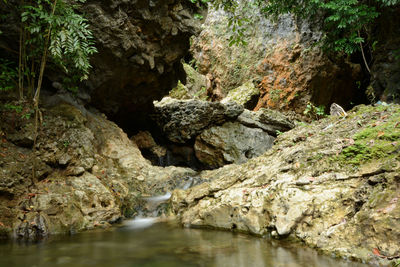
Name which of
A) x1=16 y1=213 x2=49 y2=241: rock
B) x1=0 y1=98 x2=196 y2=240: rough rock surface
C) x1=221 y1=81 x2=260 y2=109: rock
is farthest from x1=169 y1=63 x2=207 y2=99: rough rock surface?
x1=16 y1=213 x2=49 y2=241: rock

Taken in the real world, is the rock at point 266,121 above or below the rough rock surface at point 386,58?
below

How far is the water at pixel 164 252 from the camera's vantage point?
9.82 feet

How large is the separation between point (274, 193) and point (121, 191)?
3.96m

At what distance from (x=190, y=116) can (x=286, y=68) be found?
722 cm

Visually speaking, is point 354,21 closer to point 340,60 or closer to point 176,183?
point 340,60

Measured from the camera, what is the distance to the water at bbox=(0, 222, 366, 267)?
2992 mm

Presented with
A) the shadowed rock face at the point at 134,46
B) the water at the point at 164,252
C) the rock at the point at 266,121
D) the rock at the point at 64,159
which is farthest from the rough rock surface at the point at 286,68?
the water at the point at 164,252

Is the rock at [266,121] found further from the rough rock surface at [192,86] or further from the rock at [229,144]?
the rough rock surface at [192,86]

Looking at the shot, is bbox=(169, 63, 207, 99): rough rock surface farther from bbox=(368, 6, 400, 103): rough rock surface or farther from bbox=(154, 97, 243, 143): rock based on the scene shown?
bbox=(368, 6, 400, 103): rough rock surface

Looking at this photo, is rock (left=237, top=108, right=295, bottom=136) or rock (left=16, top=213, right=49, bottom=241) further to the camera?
rock (left=237, top=108, right=295, bottom=136)

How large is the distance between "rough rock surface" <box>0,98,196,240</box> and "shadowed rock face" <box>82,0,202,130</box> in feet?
6.50

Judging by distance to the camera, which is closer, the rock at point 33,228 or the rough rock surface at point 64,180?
the rock at point 33,228

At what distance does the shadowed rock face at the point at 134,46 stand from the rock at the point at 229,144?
3247 mm

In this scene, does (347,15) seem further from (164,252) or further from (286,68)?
(164,252)
